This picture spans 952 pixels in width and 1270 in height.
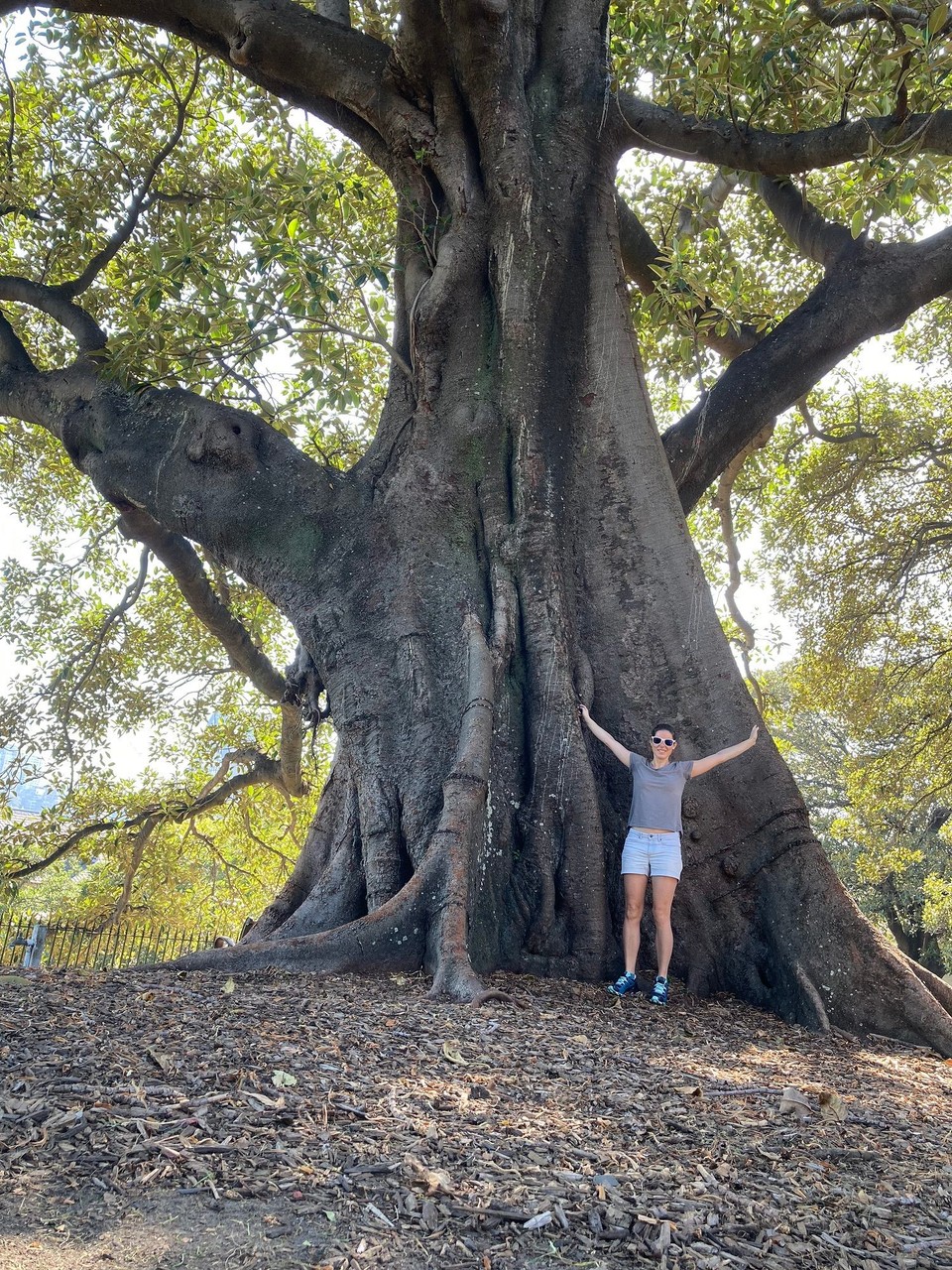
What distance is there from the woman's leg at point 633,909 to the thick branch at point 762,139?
4.16m

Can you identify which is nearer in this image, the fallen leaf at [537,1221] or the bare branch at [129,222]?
the fallen leaf at [537,1221]

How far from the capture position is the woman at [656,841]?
495cm

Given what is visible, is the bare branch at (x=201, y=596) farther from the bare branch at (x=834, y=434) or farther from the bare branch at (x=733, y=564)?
the bare branch at (x=834, y=434)

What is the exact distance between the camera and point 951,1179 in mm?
2492

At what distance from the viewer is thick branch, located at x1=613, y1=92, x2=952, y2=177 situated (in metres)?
5.73

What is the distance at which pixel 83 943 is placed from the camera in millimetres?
14656

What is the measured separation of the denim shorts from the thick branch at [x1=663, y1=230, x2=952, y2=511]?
2.99m

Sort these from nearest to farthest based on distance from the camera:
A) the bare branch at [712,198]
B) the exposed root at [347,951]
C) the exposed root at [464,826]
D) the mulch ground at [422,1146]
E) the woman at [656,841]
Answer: the mulch ground at [422,1146], the exposed root at [464,826], the exposed root at [347,951], the woman at [656,841], the bare branch at [712,198]

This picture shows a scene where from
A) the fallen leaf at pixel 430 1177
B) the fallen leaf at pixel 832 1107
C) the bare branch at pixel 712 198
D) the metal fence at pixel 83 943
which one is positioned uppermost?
the bare branch at pixel 712 198

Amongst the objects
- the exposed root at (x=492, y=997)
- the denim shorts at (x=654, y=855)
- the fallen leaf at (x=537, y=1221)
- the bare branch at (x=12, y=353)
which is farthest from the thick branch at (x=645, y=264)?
the fallen leaf at (x=537, y=1221)

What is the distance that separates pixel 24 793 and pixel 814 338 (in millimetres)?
9513

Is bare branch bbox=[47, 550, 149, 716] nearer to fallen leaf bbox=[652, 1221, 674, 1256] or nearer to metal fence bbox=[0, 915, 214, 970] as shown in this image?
metal fence bbox=[0, 915, 214, 970]

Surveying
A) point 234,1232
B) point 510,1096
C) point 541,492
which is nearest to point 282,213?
point 541,492

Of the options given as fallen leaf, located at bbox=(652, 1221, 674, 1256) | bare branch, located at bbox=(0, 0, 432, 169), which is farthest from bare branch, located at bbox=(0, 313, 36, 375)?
fallen leaf, located at bbox=(652, 1221, 674, 1256)
